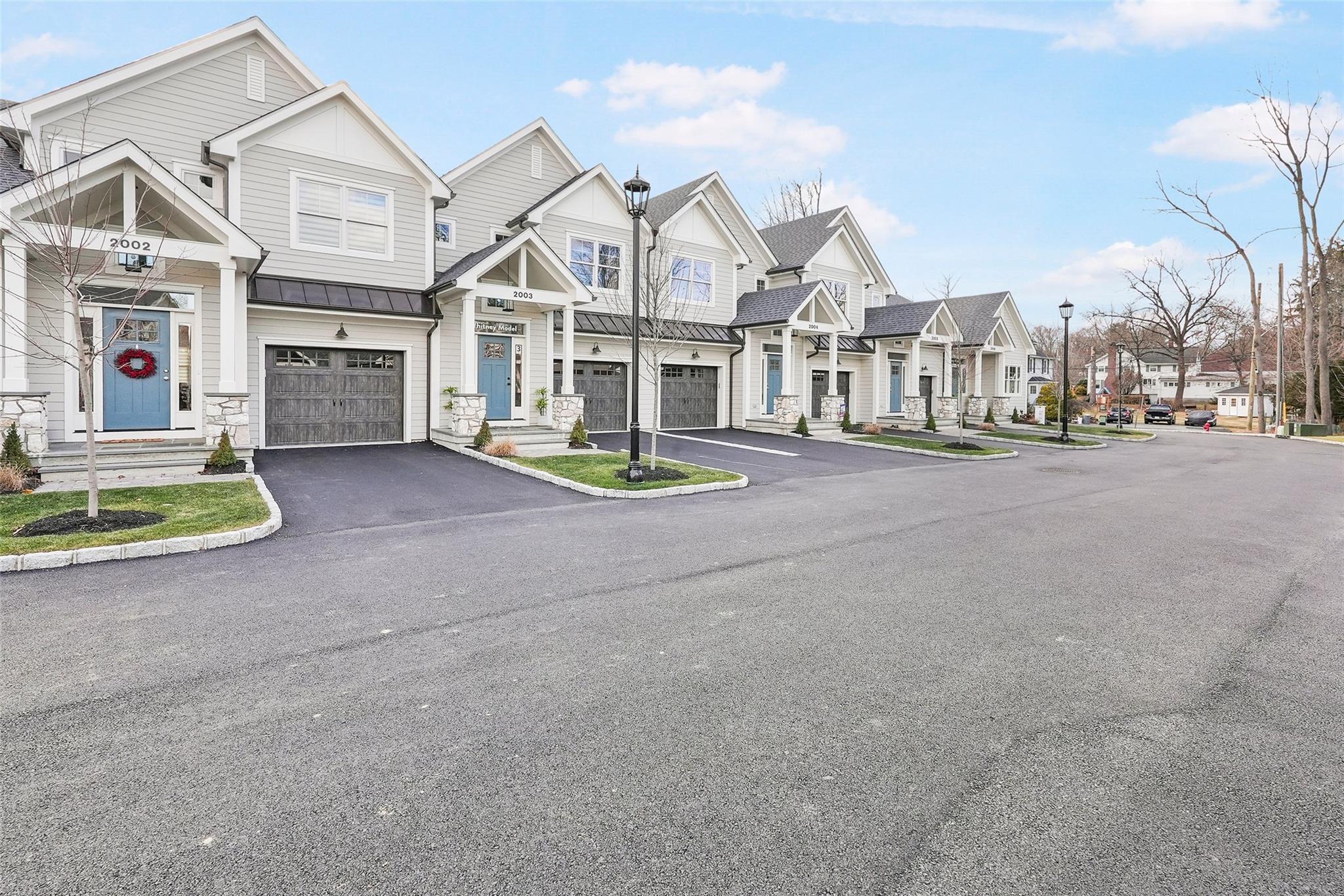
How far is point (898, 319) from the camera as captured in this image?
27.9 meters

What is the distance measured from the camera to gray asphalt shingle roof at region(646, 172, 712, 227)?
23.4 meters

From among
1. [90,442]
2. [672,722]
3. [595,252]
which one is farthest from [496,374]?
[672,722]

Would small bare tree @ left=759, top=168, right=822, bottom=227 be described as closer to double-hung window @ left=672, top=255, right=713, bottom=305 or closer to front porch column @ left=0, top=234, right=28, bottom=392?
double-hung window @ left=672, top=255, right=713, bottom=305

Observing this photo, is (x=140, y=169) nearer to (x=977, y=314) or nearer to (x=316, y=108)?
(x=316, y=108)

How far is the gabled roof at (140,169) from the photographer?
10.9m

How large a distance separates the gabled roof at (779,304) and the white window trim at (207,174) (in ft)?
50.1

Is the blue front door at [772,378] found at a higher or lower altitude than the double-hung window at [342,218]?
lower

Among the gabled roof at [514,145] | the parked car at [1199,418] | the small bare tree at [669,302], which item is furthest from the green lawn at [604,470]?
the parked car at [1199,418]

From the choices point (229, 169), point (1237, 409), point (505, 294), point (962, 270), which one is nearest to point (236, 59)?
point (229, 169)

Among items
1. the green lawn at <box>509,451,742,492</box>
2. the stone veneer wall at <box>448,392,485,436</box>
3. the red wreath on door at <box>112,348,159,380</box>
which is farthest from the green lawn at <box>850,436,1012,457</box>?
the red wreath on door at <box>112,348,159,380</box>

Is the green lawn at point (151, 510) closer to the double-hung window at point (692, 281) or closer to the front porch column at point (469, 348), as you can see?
the front porch column at point (469, 348)

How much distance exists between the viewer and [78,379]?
1302 cm

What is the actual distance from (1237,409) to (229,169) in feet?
268

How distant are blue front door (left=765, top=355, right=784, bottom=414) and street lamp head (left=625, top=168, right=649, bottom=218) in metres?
13.0
